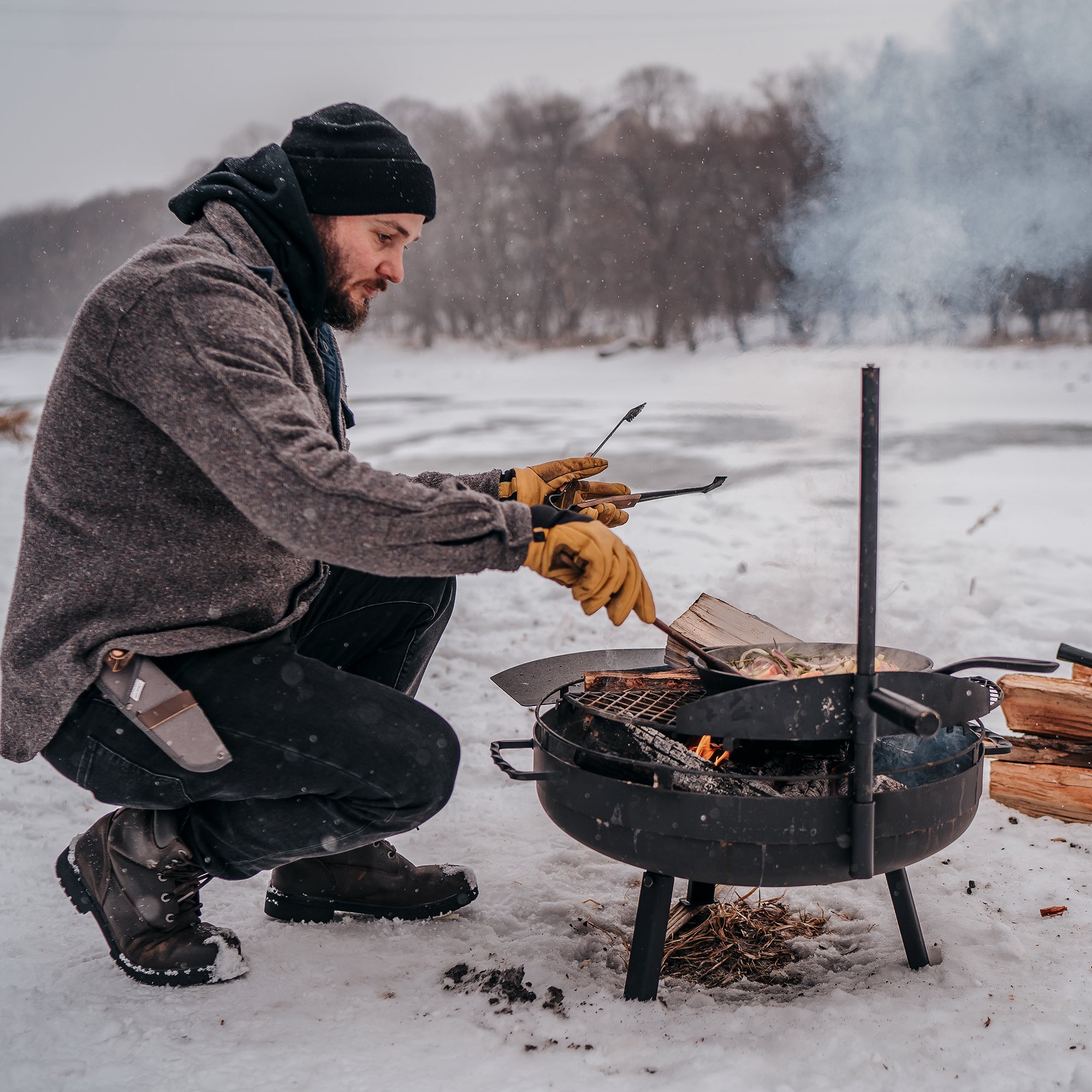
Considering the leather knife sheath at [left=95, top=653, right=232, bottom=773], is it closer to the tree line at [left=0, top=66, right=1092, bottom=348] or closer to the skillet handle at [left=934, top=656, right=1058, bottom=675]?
the skillet handle at [left=934, top=656, right=1058, bottom=675]

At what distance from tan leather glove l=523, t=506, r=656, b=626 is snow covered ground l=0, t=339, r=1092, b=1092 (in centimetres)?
81

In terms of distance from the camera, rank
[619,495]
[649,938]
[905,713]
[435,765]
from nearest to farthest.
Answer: [905,713] → [649,938] → [435,765] → [619,495]

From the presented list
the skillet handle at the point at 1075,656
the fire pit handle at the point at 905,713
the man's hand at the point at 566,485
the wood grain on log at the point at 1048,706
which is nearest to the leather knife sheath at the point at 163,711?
the man's hand at the point at 566,485

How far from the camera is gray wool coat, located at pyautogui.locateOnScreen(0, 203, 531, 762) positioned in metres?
1.51

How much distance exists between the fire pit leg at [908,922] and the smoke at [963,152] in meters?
4.19

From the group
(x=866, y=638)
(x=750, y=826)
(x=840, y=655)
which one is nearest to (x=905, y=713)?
(x=866, y=638)

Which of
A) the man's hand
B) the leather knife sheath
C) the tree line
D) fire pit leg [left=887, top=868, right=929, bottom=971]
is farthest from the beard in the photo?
the tree line

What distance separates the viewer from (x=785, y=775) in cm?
179

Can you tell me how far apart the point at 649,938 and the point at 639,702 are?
0.48 meters

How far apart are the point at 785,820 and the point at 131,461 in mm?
1354

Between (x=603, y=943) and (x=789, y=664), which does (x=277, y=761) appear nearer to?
(x=603, y=943)

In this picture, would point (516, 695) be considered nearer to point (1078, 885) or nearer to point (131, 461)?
point (131, 461)

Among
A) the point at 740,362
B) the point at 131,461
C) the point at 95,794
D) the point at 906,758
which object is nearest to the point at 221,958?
the point at 95,794

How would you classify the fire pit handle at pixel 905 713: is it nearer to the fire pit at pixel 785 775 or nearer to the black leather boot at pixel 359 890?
the fire pit at pixel 785 775
